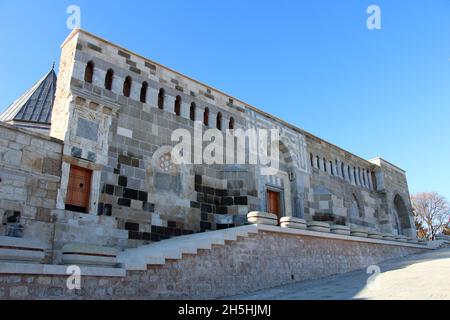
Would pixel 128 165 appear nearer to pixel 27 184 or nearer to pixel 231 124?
pixel 27 184

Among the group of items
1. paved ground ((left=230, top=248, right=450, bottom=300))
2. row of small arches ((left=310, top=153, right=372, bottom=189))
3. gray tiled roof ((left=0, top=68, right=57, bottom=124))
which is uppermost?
gray tiled roof ((left=0, top=68, right=57, bottom=124))

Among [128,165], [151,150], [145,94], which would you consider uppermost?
[145,94]

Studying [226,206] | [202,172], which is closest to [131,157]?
[202,172]

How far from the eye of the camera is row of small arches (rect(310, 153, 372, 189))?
56.7 feet

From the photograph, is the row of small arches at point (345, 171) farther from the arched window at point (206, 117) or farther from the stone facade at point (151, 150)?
the arched window at point (206, 117)

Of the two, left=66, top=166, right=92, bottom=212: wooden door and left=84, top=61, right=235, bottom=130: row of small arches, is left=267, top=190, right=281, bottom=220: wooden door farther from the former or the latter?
left=66, top=166, right=92, bottom=212: wooden door

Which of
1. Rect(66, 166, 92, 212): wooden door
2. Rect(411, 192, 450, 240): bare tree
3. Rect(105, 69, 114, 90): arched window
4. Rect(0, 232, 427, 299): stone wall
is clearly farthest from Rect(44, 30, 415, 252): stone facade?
Rect(411, 192, 450, 240): bare tree

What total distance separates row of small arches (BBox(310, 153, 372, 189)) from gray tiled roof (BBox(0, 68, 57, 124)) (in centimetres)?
1254

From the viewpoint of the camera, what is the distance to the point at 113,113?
10328 mm

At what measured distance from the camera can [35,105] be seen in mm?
16734

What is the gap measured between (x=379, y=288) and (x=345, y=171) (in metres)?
12.2

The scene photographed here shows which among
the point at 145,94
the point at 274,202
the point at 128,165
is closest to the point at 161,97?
the point at 145,94

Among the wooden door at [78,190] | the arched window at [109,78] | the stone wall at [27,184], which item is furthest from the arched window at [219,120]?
the stone wall at [27,184]

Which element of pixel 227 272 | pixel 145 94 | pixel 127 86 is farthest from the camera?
pixel 145 94
